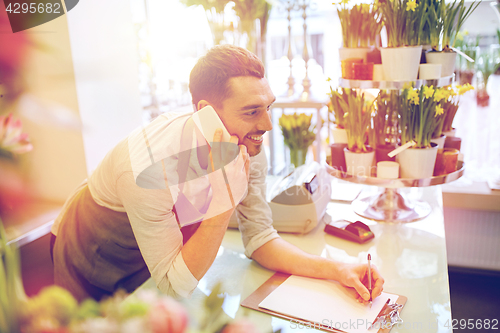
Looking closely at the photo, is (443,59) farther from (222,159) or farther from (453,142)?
(222,159)

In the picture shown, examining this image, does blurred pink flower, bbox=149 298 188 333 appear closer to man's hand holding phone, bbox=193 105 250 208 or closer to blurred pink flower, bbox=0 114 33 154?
blurred pink flower, bbox=0 114 33 154

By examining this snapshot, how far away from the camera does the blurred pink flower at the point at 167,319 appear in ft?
0.72

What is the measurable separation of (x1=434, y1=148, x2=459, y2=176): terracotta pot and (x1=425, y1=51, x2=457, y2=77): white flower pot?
0.29 m

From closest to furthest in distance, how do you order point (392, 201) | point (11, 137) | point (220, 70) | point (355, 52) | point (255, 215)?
point (11, 137)
point (220, 70)
point (255, 215)
point (355, 52)
point (392, 201)

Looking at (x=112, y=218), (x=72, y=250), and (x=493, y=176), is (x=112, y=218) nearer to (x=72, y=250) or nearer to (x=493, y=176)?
(x=72, y=250)

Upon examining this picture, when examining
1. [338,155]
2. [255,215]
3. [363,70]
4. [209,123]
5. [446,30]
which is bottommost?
[255,215]

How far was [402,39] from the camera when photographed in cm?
131

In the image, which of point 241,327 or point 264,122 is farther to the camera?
point 264,122

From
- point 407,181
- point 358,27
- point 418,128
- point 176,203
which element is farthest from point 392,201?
point 176,203

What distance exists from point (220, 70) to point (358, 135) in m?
0.63
